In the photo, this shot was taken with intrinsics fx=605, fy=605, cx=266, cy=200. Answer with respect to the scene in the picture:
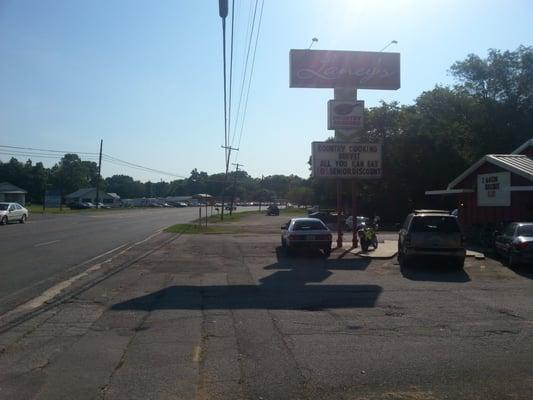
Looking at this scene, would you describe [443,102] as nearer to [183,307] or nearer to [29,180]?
[183,307]

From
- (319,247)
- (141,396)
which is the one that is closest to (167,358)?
Answer: (141,396)

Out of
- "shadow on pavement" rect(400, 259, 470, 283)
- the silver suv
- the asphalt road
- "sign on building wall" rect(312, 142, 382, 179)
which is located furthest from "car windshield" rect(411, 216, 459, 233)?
the asphalt road

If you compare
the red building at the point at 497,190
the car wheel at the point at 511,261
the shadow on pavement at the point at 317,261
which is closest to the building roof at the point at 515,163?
→ the red building at the point at 497,190

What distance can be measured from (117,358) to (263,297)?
208 inches

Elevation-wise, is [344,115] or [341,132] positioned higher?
[344,115]

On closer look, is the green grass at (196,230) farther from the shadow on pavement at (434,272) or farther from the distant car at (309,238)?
the shadow on pavement at (434,272)

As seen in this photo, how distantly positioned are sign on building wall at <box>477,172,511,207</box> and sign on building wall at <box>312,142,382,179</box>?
528cm

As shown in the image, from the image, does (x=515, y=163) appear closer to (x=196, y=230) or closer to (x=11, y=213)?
(x=196, y=230)

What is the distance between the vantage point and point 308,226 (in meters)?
22.0

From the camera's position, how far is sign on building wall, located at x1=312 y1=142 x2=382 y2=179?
24.4 meters

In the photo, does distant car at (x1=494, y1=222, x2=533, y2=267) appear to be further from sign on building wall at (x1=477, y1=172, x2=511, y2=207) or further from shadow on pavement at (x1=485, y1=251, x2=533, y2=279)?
sign on building wall at (x1=477, y1=172, x2=511, y2=207)

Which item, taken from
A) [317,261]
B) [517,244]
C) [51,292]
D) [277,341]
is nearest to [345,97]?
[317,261]

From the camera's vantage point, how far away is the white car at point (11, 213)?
42606 mm

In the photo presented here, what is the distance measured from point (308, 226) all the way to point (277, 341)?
14067 millimetres
